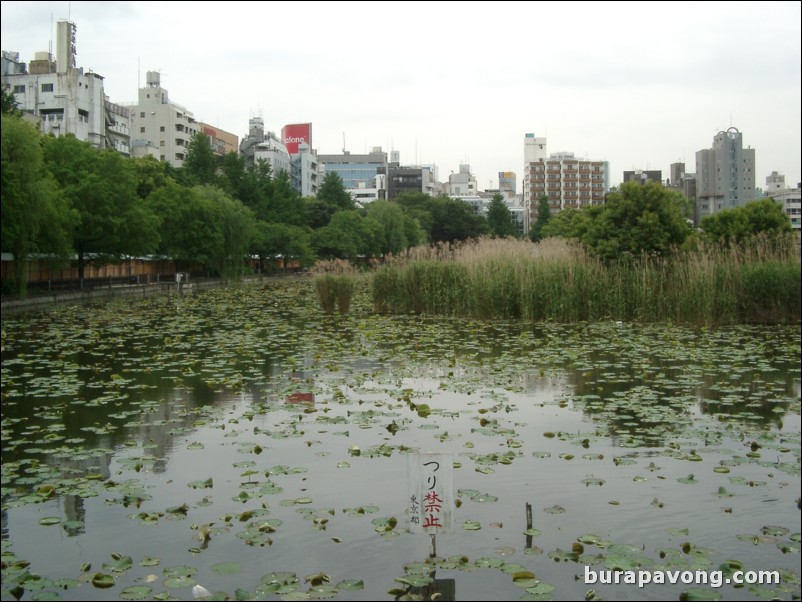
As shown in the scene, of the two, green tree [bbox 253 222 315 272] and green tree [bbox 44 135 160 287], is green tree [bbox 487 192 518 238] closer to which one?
green tree [bbox 253 222 315 272]

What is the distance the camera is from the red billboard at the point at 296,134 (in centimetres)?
11800

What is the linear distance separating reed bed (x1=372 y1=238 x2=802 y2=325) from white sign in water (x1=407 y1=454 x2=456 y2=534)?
13.3 meters

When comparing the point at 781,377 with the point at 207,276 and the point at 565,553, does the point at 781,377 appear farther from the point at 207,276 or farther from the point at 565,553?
the point at 207,276

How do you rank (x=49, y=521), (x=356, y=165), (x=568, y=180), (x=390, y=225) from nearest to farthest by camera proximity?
(x=49, y=521), (x=390, y=225), (x=568, y=180), (x=356, y=165)

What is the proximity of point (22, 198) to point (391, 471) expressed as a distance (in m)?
21.1

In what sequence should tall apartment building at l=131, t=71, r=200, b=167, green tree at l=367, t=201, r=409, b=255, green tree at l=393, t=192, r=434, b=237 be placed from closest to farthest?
green tree at l=367, t=201, r=409, b=255 → tall apartment building at l=131, t=71, r=200, b=167 → green tree at l=393, t=192, r=434, b=237

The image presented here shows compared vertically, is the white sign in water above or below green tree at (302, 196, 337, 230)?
below

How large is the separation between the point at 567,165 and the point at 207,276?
3731 inches

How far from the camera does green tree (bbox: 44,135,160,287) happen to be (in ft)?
102

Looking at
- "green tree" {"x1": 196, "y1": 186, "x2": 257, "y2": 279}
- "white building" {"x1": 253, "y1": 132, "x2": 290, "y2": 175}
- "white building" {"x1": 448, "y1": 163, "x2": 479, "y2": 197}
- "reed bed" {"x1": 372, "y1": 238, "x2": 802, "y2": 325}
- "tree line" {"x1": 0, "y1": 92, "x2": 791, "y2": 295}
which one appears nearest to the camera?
"reed bed" {"x1": 372, "y1": 238, "x2": 802, "y2": 325}

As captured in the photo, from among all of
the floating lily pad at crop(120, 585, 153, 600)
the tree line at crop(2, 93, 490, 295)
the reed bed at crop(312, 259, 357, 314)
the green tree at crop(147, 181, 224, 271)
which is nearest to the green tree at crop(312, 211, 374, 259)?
the tree line at crop(2, 93, 490, 295)

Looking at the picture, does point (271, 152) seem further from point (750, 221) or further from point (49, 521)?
point (49, 521)

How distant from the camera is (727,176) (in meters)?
101

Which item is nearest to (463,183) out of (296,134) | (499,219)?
(296,134)
